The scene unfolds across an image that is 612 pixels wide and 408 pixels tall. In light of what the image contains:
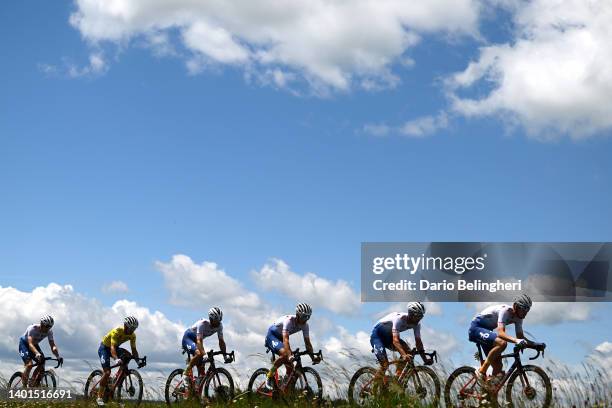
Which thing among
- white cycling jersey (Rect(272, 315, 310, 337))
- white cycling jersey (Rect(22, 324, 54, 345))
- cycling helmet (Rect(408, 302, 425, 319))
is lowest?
white cycling jersey (Rect(272, 315, 310, 337))

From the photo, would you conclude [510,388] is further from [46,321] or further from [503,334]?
[46,321]

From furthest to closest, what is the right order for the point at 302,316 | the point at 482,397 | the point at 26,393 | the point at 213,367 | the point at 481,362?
the point at 26,393
the point at 213,367
the point at 302,316
the point at 481,362
the point at 482,397

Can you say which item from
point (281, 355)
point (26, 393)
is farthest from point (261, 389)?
point (26, 393)

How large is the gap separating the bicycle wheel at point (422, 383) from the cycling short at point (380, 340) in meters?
1.57

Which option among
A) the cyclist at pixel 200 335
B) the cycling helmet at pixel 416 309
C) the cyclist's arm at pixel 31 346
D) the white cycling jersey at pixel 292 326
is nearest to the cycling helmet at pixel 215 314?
the cyclist at pixel 200 335

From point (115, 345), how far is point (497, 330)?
10.6 metres

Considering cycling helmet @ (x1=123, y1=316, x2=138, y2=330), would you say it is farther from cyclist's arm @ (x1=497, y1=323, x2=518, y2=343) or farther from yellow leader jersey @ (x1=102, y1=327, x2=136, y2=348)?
cyclist's arm @ (x1=497, y1=323, x2=518, y2=343)

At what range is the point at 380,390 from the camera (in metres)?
16.5

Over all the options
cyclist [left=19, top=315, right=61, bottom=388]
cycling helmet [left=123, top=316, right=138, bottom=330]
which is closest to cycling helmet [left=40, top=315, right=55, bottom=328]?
cyclist [left=19, top=315, right=61, bottom=388]

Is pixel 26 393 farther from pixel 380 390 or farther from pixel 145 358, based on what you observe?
pixel 380 390

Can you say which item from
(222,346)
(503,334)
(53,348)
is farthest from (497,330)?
(53,348)

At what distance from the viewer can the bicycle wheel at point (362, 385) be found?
57.0 feet

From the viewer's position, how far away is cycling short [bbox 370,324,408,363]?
18594 mm

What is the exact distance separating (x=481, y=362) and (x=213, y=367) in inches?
266
